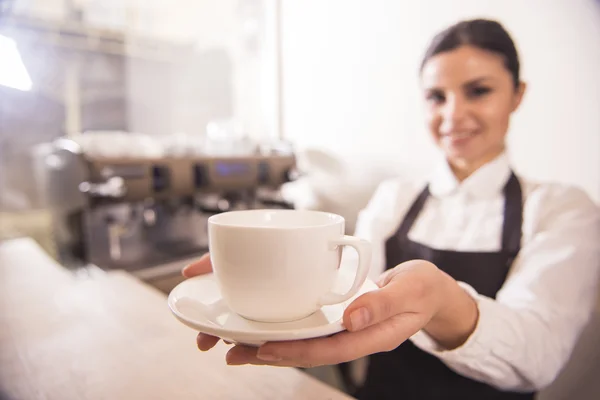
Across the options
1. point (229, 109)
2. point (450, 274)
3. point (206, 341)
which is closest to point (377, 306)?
point (206, 341)

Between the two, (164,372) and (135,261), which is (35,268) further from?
(164,372)

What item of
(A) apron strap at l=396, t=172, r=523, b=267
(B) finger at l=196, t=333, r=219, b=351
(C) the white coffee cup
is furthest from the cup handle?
(A) apron strap at l=396, t=172, r=523, b=267

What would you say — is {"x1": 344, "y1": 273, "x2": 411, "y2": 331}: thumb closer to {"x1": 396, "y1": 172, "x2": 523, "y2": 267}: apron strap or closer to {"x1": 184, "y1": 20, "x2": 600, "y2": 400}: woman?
{"x1": 184, "y1": 20, "x2": 600, "y2": 400}: woman

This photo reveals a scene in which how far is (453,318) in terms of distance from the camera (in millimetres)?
379

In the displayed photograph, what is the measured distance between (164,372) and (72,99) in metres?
1.15

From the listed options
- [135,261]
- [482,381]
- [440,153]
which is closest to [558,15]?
[440,153]

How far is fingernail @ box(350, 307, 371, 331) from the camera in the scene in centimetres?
25

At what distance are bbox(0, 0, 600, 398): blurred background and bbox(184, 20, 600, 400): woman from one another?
0.10 feet

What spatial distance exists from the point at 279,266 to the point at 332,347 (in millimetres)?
65

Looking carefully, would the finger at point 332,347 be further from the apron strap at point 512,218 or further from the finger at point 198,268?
the apron strap at point 512,218

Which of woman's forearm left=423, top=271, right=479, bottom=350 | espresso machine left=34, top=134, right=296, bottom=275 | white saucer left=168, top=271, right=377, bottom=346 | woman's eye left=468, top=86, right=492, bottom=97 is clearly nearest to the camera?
white saucer left=168, top=271, right=377, bottom=346

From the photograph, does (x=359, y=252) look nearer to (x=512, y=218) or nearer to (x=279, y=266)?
(x=279, y=266)

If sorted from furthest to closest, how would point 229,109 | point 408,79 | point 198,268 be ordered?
point 229,109, point 408,79, point 198,268

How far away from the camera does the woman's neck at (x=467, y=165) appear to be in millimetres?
498
